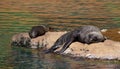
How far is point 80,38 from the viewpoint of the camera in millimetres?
25547

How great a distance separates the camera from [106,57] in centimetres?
2369

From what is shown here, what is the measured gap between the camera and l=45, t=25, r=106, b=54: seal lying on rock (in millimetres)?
25200

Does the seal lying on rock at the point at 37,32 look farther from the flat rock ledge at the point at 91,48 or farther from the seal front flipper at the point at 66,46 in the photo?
the seal front flipper at the point at 66,46

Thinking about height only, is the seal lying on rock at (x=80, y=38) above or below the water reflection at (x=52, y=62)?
above

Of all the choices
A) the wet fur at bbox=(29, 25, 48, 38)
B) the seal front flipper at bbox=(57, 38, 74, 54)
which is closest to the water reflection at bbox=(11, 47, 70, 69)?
the seal front flipper at bbox=(57, 38, 74, 54)

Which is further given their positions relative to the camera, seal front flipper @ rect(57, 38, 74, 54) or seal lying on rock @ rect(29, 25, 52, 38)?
seal lying on rock @ rect(29, 25, 52, 38)

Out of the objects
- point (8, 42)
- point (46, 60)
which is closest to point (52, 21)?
point (8, 42)

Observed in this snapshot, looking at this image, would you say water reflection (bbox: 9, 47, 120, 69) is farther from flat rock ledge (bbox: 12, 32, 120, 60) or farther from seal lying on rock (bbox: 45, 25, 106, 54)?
seal lying on rock (bbox: 45, 25, 106, 54)

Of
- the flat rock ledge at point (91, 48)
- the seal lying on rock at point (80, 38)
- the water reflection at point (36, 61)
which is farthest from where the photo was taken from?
the seal lying on rock at point (80, 38)

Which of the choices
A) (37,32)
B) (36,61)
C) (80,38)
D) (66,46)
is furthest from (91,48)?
(37,32)

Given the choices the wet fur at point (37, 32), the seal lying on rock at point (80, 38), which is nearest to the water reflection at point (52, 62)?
the seal lying on rock at point (80, 38)

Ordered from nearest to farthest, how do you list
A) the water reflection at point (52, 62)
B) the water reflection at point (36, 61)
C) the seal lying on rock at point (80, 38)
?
the water reflection at point (52, 62), the water reflection at point (36, 61), the seal lying on rock at point (80, 38)

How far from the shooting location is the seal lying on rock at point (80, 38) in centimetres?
2520

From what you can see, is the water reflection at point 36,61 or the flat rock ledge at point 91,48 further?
the flat rock ledge at point 91,48
